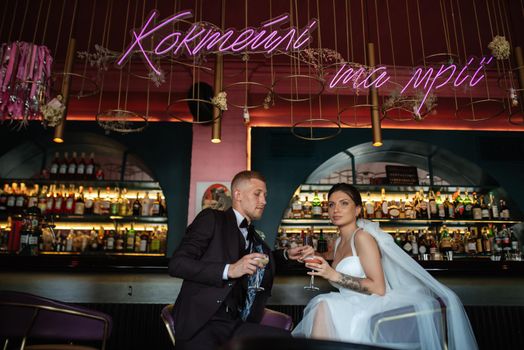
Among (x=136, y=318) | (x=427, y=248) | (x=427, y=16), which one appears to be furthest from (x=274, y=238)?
(x=427, y=16)

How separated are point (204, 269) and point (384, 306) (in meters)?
0.91

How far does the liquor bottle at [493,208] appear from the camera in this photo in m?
5.82

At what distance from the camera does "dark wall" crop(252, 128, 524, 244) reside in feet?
18.9

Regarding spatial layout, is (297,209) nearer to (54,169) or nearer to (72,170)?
(72,170)

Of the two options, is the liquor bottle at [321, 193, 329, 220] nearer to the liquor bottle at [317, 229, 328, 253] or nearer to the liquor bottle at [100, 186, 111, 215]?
the liquor bottle at [317, 229, 328, 253]

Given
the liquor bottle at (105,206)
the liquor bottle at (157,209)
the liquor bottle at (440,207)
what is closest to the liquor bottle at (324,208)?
the liquor bottle at (440,207)

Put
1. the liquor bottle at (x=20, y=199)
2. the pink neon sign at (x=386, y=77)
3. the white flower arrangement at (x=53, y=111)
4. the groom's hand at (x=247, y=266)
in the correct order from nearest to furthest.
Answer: the groom's hand at (x=247, y=266) < the white flower arrangement at (x=53, y=111) < the pink neon sign at (x=386, y=77) < the liquor bottle at (x=20, y=199)

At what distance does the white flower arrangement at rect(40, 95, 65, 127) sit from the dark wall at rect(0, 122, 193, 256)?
9.63ft

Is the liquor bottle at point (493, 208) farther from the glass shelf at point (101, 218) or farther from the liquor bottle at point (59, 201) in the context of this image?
the liquor bottle at point (59, 201)

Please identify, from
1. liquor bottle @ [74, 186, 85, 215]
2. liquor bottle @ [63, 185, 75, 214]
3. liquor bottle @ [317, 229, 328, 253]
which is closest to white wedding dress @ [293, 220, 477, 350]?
liquor bottle @ [317, 229, 328, 253]

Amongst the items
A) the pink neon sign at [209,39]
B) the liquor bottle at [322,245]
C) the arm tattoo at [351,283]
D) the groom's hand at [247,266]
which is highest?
the pink neon sign at [209,39]

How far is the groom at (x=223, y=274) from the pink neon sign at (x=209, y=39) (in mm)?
1010

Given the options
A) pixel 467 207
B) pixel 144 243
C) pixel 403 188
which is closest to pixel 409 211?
pixel 403 188

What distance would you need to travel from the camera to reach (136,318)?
3.06 metres
